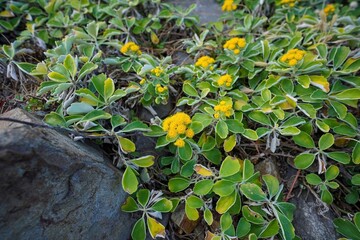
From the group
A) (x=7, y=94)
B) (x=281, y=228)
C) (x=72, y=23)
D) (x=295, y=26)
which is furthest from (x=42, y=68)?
(x=295, y=26)

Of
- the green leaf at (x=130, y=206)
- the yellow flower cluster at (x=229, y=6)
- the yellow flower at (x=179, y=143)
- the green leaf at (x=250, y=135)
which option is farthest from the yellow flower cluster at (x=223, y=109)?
the yellow flower cluster at (x=229, y=6)

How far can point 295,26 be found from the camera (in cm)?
207

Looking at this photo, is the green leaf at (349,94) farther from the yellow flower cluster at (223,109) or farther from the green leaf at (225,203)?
the green leaf at (225,203)

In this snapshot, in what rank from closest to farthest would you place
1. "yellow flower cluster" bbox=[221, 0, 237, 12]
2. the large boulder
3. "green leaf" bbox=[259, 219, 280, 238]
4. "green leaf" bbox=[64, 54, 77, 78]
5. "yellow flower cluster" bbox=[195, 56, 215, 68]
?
the large boulder → "green leaf" bbox=[259, 219, 280, 238] → "green leaf" bbox=[64, 54, 77, 78] → "yellow flower cluster" bbox=[195, 56, 215, 68] → "yellow flower cluster" bbox=[221, 0, 237, 12]

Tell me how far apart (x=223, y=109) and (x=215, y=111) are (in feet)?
0.21

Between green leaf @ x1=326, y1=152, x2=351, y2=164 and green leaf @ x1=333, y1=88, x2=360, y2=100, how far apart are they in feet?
0.94

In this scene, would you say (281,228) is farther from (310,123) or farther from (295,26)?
(295,26)

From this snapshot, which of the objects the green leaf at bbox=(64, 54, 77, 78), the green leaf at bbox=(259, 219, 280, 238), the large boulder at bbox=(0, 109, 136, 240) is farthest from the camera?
the green leaf at bbox=(64, 54, 77, 78)

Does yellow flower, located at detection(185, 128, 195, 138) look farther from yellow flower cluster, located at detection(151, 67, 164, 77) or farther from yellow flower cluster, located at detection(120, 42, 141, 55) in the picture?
yellow flower cluster, located at detection(120, 42, 141, 55)

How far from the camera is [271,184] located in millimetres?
1445

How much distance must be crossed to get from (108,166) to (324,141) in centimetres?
105

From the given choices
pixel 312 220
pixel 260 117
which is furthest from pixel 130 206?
pixel 312 220

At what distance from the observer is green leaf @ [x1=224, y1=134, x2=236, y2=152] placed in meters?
1.53

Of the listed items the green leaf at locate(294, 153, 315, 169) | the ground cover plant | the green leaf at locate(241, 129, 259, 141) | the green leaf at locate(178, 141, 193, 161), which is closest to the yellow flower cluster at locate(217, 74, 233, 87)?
the ground cover plant
